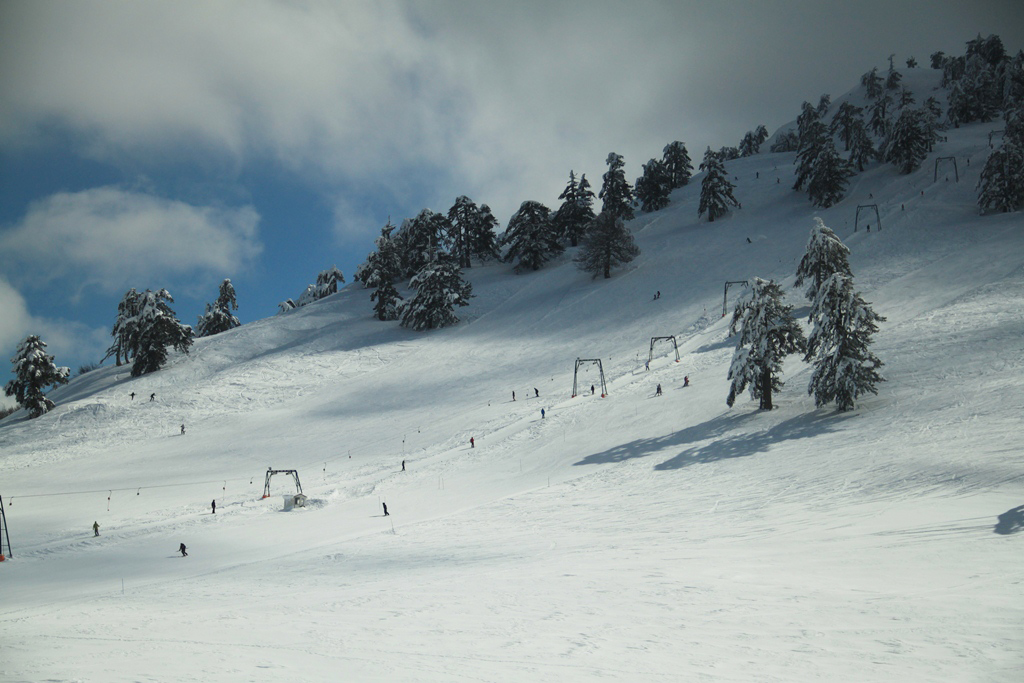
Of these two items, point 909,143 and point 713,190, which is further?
point 713,190

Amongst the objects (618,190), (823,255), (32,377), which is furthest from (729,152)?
(32,377)

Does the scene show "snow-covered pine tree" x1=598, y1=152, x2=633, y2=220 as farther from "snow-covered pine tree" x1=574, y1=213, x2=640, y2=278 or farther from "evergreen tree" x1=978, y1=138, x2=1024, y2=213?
"evergreen tree" x1=978, y1=138, x2=1024, y2=213

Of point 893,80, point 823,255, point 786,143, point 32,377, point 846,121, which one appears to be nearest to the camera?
point 823,255

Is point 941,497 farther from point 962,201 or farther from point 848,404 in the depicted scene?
point 962,201

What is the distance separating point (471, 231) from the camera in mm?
94312

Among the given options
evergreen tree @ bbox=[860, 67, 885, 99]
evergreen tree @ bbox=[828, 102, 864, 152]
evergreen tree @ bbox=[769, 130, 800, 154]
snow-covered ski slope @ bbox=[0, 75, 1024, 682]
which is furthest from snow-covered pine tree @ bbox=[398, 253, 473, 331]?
evergreen tree @ bbox=[860, 67, 885, 99]

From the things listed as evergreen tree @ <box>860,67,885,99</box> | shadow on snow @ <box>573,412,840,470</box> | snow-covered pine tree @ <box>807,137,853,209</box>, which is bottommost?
shadow on snow @ <box>573,412,840,470</box>

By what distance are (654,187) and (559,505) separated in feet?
282

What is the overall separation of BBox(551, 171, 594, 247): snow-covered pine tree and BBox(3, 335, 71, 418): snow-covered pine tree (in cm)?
6536

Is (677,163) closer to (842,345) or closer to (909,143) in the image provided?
(909,143)

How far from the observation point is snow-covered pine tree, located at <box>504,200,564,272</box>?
84.4 meters

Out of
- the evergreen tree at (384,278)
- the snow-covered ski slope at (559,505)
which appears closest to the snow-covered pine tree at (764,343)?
the snow-covered ski slope at (559,505)

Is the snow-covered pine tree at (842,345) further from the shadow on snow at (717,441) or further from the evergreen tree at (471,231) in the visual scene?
the evergreen tree at (471,231)

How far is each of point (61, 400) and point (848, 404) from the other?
241 feet
